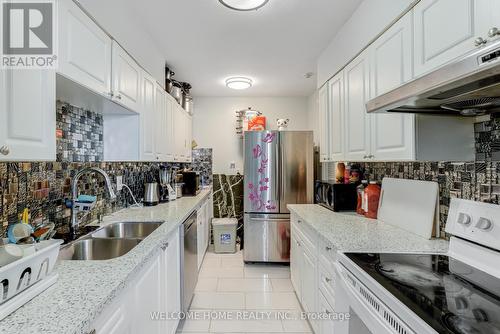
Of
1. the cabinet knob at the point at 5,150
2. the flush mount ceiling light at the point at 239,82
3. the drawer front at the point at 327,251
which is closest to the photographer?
the cabinet knob at the point at 5,150

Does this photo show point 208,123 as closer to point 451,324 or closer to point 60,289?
point 60,289

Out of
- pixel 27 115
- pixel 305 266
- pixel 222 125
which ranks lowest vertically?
pixel 305 266

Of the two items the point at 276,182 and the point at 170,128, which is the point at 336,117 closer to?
the point at 276,182

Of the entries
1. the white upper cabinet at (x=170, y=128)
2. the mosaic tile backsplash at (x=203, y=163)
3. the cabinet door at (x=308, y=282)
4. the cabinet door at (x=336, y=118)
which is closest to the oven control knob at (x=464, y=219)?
the cabinet door at (x=308, y=282)

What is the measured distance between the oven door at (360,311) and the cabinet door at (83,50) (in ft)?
5.18

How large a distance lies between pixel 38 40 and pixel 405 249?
1.91 m

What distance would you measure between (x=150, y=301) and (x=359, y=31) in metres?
2.28

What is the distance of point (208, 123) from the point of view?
4562mm

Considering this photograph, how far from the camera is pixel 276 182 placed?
11.2 feet

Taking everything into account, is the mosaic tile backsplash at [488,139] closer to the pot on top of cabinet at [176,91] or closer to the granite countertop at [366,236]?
the granite countertop at [366,236]

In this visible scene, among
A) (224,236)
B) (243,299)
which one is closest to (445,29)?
→ (243,299)

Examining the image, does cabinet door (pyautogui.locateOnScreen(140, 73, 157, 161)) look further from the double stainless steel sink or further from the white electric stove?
the white electric stove

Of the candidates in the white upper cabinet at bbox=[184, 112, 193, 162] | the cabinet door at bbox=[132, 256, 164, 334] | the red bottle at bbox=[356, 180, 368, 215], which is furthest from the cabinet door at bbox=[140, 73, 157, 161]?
the red bottle at bbox=[356, 180, 368, 215]

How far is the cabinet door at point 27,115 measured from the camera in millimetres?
849
